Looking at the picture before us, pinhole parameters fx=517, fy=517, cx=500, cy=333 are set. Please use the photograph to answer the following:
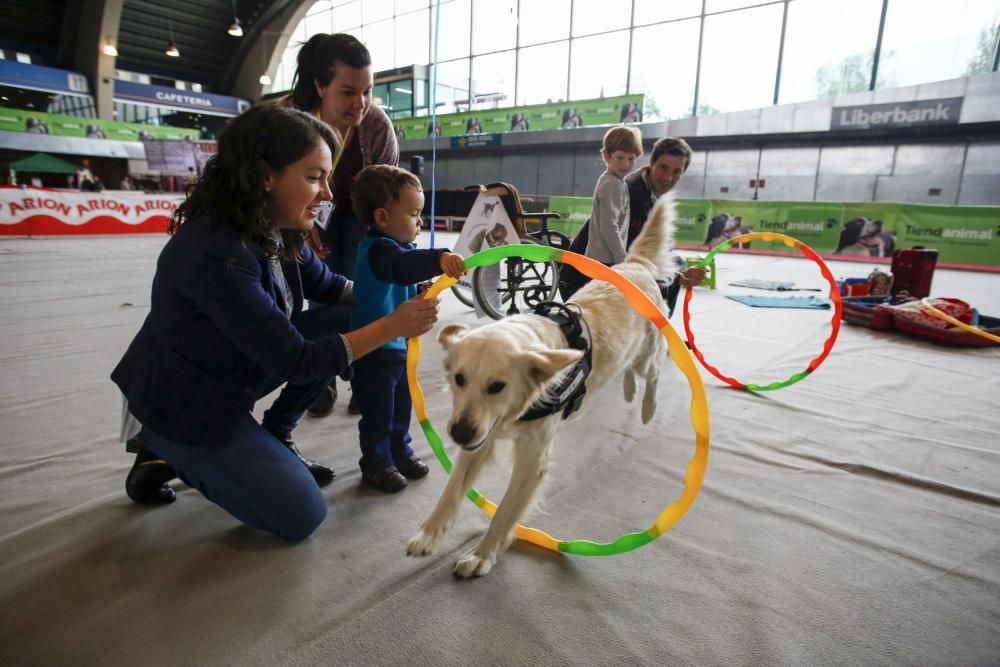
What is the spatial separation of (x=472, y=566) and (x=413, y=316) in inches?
31.9

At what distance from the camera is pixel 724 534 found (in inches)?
73.4

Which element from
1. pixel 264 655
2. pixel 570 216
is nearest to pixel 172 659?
pixel 264 655

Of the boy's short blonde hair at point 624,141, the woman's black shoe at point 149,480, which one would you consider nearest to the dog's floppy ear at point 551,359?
the woman's black shoe at point 149,480

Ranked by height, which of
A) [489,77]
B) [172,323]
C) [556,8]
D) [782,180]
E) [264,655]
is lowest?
[264,655]

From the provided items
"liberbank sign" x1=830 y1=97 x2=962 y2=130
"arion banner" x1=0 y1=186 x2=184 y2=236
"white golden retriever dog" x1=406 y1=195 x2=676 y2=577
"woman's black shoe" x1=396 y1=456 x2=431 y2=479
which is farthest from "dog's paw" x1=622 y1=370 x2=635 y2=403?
"liberbank sign" x1=830 y1=97 x2=962 y2=130

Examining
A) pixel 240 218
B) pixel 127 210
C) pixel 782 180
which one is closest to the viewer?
pixel 240 218

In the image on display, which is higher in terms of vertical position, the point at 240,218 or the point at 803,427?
the point at 240,218

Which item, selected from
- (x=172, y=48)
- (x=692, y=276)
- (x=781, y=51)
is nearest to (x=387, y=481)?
(x=692, y=276)

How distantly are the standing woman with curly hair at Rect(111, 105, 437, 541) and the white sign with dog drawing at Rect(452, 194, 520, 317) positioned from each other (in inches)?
121

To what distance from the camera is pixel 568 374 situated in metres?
1.76

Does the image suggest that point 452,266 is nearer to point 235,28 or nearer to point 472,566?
point 472,566

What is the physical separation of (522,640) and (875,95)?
680 inches

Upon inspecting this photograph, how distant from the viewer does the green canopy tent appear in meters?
19.4

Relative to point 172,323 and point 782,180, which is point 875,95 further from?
point 172,323
